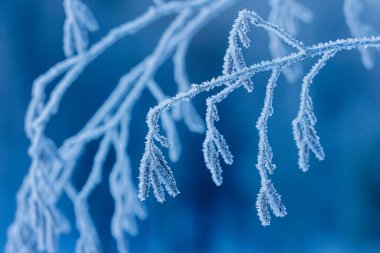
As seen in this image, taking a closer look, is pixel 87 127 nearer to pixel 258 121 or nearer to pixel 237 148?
pixel 258 121

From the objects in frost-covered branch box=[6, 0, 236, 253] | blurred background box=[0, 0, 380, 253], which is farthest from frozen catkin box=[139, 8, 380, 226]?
blurred background box=[0, 0, 380, 253]

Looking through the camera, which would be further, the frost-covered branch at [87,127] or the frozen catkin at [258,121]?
the frost-covered branch at [87,127]

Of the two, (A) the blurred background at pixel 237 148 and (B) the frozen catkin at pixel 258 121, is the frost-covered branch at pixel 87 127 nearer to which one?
(B) the frozen catkin at pixel 258 121

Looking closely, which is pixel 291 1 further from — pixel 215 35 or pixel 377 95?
pixel 377 95

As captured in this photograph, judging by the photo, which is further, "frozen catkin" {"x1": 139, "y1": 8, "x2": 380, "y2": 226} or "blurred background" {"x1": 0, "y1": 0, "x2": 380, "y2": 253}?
"blurred background" {"x1": 0, "y1": 0, "x2": 380, "y2": 253}

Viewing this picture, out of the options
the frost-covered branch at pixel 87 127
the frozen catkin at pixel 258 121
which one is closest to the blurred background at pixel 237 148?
the frost-covered branch at pixel 87 127

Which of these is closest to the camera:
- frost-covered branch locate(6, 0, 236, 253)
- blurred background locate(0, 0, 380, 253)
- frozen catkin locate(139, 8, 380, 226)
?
frozen catkin locate(139, 8, 380, 226)

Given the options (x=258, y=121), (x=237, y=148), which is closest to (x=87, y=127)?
(x=258, y=121)

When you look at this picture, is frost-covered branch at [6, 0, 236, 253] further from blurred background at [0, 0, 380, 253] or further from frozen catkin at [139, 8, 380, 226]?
blurred background at [0, 0, 380, 253]
